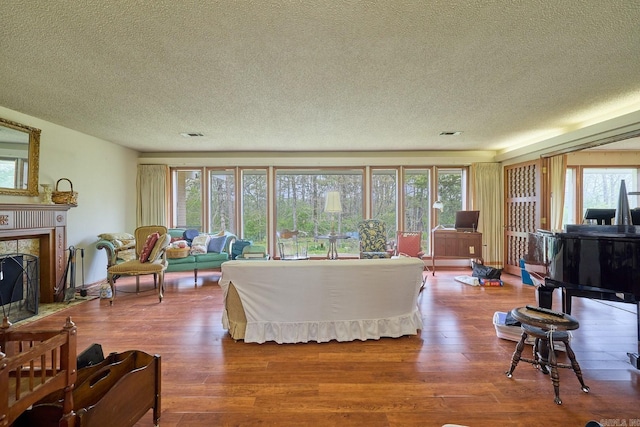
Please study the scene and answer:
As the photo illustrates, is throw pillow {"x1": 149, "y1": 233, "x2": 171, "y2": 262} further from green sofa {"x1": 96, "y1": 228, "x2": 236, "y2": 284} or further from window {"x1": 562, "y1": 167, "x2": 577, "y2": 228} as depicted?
window {"x1": 562, "y1": 167, "x2": 577, "y2": 228}

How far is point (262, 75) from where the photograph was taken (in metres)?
2.61

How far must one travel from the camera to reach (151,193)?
19.2ft

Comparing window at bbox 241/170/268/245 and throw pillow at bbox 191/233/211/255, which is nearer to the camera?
throw pillow at bbox 191/233/211/255

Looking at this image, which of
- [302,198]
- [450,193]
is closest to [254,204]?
[302,198]

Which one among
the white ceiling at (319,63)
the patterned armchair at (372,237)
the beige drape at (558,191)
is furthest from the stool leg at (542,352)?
the beige drape at (558,191)

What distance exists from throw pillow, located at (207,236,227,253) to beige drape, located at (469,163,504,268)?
514 cm

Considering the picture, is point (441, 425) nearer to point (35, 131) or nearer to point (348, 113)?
point (348, 113)

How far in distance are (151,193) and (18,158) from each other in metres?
2.32

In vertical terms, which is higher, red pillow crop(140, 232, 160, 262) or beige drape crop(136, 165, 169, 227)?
beige drape crop(136, 165, 169, 227)

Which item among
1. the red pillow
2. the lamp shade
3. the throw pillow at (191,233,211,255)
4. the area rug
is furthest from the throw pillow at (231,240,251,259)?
the area rug

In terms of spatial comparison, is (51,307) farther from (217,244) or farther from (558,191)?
(558,191)

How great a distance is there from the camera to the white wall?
3.97m

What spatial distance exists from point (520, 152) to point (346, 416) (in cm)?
555

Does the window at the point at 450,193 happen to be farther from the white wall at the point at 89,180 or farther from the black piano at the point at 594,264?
the white wall at the point at 89,180
